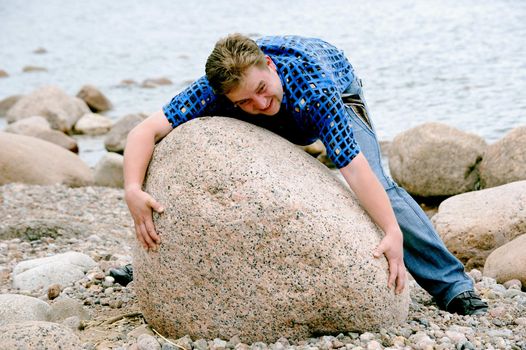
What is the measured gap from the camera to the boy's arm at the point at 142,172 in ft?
14.1

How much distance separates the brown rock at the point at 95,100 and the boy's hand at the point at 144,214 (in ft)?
47.6

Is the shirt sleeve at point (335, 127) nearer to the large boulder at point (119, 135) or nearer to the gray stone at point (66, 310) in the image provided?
the gray stone at point (66, 310)

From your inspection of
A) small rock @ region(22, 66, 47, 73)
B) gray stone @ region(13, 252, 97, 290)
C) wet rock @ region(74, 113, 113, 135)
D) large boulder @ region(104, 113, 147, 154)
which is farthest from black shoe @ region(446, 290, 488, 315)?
small rock @ region(22, 66, 47, 73)

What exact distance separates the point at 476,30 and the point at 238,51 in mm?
20947

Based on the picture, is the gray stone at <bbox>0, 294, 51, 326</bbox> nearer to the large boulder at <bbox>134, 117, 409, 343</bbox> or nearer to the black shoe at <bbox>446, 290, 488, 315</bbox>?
the large boulder at <bbox>134, 117, 409, 343</bbox>

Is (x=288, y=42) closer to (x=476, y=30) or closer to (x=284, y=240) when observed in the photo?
(x=284, y=240)

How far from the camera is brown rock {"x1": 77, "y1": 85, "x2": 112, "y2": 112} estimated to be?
18.4 meters

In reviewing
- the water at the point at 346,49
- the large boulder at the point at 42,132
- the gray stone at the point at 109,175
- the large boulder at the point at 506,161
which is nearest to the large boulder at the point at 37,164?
the gray stone at the point at 109,175

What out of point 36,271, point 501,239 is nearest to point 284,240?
point 36,271

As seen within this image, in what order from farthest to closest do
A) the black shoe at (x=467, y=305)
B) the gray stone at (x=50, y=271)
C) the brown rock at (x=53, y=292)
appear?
1. the gray stone at (x=50, y=271)
2. the brown rock at (x=53, y=292)
3. the black shoe at (x=467, y=305)

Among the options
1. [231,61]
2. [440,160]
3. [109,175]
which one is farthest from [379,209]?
[109,175]

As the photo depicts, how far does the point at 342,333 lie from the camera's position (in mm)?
4254

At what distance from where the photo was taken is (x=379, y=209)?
4.33m

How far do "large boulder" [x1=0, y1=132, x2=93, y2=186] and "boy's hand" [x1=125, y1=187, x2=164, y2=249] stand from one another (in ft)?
20.3
